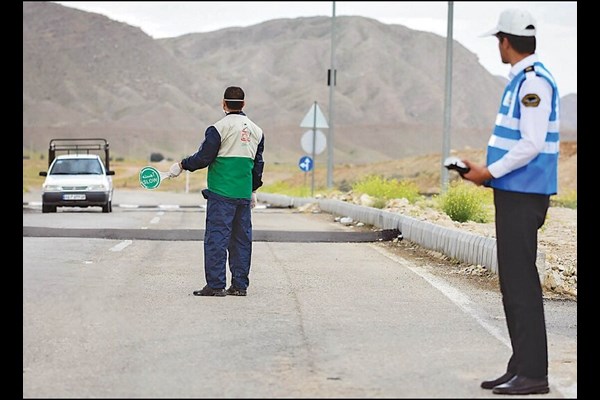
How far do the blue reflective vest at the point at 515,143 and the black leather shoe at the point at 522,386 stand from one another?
1095mm

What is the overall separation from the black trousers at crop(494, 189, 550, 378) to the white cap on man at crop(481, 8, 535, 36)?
0.96m

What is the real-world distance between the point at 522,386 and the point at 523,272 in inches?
26.4

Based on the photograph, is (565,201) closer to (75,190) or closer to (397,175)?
(75,190)

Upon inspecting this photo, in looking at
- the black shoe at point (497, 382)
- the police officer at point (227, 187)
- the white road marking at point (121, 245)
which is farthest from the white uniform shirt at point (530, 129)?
the white road marking at point (121, 245)

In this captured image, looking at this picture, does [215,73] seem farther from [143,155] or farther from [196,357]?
[196,357]

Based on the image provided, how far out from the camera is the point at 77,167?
105ft

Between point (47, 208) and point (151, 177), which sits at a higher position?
point (151, 177)

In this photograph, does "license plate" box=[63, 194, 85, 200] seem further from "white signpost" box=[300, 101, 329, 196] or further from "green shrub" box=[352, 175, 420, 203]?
"white signpost" box=[300, 101, 329, 196]

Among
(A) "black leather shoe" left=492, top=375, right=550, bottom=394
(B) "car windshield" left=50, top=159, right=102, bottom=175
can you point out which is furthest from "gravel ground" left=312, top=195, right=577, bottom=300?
(B) "car windshield" left=50, top=159, right=102, bottom=175

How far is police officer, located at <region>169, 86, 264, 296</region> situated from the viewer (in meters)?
11.2

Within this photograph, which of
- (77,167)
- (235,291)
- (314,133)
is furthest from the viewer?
(314,133)

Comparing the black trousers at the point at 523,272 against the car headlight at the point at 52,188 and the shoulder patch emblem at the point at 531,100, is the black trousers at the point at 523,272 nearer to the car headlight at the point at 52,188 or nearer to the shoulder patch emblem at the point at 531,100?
the shoulder patch emblem at the point at 531,100

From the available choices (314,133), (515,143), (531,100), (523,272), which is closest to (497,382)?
(523,272)

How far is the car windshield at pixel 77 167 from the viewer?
31766mm
